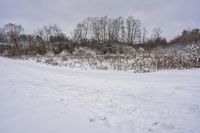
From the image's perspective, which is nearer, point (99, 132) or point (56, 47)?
point (99, 132)

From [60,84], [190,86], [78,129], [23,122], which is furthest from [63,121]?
[190,86]

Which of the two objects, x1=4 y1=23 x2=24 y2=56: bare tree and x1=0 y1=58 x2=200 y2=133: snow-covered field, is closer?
x1=0 y1=58 x2=200 y2=133: snow-covered field

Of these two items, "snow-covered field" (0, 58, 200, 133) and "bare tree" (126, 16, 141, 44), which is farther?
"bare tree" (126, 16, 141, 44)

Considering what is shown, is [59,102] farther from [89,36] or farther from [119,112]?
[89,36]

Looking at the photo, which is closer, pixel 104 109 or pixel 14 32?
pixel 104 109

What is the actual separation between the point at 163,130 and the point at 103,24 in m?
54.8

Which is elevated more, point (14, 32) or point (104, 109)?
point (14, 32)

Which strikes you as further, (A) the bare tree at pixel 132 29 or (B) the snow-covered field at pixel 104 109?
(A) the bare tree at pixel 132 29

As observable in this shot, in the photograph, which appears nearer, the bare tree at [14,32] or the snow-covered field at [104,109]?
the snow-covered field at [104,109]

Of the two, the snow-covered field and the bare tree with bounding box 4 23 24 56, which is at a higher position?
the bare tree with bounding box 4 23 24 56

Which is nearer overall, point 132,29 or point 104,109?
point 104,109

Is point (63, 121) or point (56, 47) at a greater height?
point (56, 47)

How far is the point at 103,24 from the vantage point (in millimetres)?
56469

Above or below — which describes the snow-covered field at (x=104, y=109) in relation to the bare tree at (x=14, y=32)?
below
